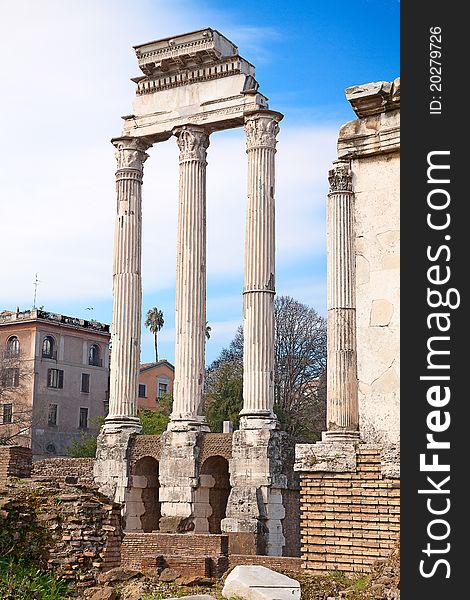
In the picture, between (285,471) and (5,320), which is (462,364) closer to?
(285,471)

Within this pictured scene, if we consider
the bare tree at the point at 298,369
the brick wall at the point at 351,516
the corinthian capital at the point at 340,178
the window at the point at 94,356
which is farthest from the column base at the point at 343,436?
the window at the point at 94,356

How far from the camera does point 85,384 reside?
61.2 m

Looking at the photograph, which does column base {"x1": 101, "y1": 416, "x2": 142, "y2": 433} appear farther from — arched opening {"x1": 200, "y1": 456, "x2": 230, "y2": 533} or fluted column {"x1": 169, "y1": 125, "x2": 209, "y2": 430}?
arched opening {"x1": 200, "y1": 456, "x2": 230, "y2": 533}

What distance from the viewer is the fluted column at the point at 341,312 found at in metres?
8.98

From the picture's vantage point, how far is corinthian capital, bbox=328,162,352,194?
34.4ft

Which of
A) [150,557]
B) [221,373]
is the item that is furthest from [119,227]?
[221,373]

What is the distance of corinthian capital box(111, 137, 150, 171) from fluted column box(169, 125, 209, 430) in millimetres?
1936

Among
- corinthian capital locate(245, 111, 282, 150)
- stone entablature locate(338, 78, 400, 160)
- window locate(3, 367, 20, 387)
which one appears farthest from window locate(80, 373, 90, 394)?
stone entablature locate(338, 78, 400, 160)

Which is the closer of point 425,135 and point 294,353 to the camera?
point 425,135

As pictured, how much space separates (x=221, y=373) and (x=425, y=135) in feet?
140

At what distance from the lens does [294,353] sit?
49.7 m

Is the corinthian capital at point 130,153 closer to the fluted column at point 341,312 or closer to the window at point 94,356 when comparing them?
the fluted column at point 341,312

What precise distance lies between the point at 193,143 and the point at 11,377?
29.8m

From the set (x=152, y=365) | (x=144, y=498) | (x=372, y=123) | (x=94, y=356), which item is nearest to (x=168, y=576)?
(x=372, y=123)
